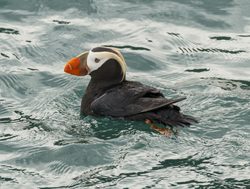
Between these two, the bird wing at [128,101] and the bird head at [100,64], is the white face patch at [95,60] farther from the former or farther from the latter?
the bird wing at [128,101]

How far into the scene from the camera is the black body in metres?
9.26

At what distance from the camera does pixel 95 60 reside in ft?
32.6

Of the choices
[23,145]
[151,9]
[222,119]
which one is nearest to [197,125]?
[222,119]

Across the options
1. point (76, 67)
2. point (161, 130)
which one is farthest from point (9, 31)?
point (161, 130)

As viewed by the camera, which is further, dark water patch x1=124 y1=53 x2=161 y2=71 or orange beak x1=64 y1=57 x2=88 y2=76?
dark water patch x1=124 y1=53 x2=161 y2=71

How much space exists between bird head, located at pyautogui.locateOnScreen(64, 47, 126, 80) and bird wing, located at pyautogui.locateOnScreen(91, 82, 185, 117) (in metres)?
0.33

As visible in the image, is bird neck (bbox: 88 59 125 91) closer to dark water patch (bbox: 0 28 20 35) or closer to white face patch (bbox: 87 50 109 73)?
white face patch (bbox: 87 50 109 73)

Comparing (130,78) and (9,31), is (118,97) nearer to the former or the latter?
(130,78)

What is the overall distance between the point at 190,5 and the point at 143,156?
5.54 meters

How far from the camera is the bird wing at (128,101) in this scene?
928 cm

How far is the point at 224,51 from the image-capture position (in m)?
12.1

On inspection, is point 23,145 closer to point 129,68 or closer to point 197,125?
point 197,125

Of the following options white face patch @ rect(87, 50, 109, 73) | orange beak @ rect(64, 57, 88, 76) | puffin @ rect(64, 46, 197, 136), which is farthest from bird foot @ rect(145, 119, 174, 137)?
orange beak @ rect(64, 57, 88, 76)

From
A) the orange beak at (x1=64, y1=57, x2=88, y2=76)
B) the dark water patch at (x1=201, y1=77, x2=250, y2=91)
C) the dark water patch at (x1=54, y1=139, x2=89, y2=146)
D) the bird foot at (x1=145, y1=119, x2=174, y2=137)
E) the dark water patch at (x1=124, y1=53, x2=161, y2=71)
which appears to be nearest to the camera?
the dark water patch at (x1=54, y1=139, x2=89, y2=146)
